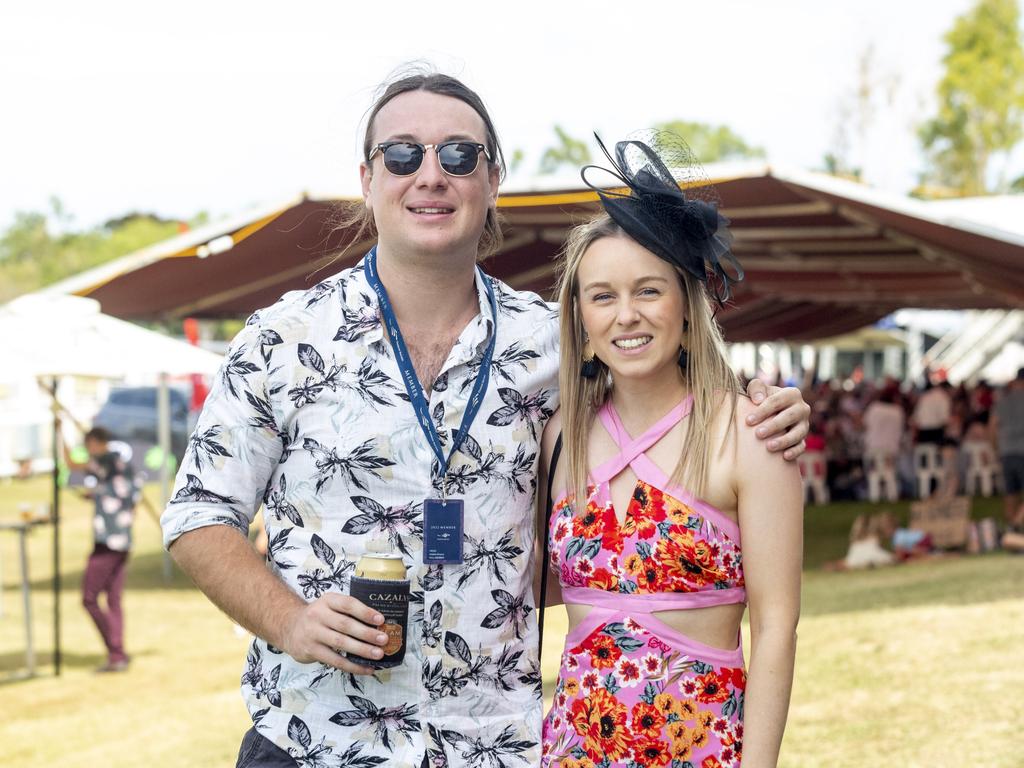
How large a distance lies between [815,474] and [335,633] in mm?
16050

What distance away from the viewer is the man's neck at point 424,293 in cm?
250

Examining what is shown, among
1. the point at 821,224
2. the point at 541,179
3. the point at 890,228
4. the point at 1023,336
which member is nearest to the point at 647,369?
the point at 541,179

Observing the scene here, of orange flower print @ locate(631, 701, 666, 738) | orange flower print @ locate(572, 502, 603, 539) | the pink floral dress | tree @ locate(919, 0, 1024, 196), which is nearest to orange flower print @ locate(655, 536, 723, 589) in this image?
the pink floral dress

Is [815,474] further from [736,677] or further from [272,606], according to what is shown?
[272,606]

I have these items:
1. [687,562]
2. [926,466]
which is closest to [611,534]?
Result: [687,562]

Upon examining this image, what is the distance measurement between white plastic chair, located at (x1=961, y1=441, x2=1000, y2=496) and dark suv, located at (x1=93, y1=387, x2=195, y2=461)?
13.9 metres

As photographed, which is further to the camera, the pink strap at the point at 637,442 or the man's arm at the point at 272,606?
the pink strap at the point at 637,442

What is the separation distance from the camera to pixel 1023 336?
34656mm

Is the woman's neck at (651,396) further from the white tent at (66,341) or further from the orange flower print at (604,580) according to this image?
the white tent at (66,341)

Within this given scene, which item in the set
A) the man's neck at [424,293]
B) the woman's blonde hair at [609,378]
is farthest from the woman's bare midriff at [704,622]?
the man's neck at [424,293]

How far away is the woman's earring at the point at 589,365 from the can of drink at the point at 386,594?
647 mm

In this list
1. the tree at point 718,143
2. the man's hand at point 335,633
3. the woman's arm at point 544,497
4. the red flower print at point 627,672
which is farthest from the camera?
the tree at point 718,143

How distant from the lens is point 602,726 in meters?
2.31

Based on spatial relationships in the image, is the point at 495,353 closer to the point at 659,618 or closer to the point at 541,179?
the point at 659,618
